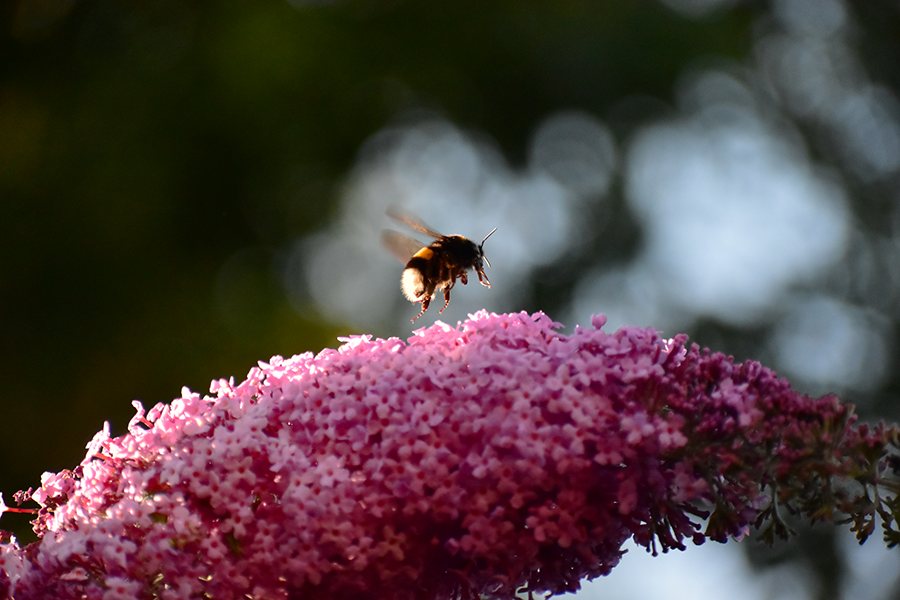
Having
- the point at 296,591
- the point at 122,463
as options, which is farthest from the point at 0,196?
the point at 296,591

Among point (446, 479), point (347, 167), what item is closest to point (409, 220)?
point (446, 479)

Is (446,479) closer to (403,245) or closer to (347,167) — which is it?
(403,245)

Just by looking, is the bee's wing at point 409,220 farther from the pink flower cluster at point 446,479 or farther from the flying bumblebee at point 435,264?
the pink flower cluster at point 446,479

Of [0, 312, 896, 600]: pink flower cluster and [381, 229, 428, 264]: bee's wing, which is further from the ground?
[381, 229, 428, 264]: bee's wing

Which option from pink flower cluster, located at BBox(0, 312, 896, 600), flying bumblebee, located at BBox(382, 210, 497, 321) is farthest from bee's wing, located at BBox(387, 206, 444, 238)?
pink flower cluster, located at BBox(0, 312, 896, 600)

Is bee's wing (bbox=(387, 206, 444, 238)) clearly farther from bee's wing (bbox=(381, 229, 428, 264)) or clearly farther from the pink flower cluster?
the pink flower cluster
